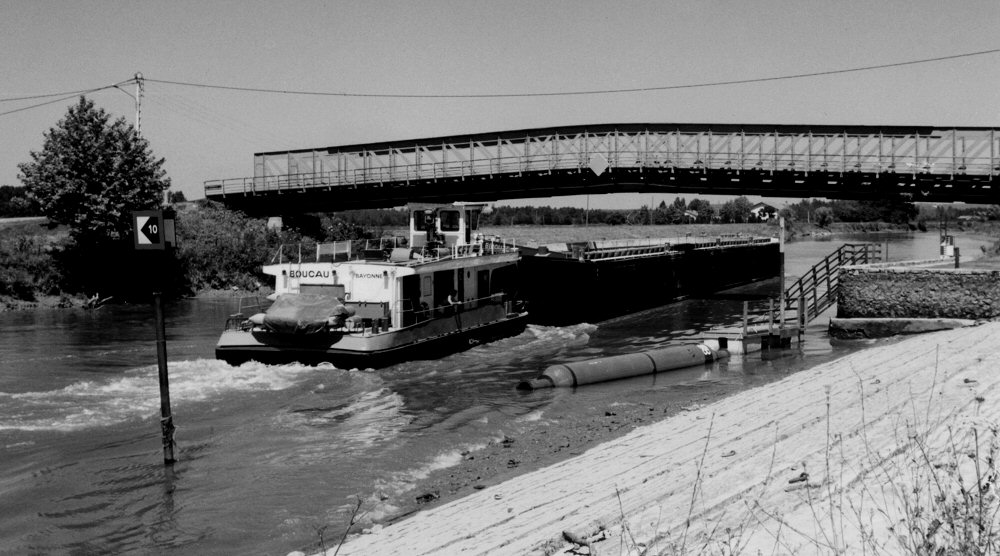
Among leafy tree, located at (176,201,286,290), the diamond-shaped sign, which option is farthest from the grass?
leafy tree, located at (176,201,286,290)

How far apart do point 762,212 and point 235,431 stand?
16273 centimetres

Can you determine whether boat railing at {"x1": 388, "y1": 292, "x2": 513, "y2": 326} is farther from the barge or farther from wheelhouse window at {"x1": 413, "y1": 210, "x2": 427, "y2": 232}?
the barge

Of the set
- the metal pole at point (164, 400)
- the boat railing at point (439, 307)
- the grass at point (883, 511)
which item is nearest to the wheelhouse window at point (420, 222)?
the boat railing at point (439, 307)

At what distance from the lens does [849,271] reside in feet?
86.9

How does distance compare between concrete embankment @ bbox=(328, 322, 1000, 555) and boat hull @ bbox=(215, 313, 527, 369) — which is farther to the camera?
boat hull @ bbox=(215, 313, 527, 369)

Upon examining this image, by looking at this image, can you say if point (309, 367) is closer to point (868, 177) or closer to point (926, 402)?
point (926, 402)

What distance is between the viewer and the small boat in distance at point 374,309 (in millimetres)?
24453

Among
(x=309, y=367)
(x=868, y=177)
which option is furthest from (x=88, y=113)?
(x=868, y=177)

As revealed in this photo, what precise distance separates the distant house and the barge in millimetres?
88496

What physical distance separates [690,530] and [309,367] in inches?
697

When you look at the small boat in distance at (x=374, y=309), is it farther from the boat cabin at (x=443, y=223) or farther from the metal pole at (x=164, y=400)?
the metal pole at (x=164, y=400)

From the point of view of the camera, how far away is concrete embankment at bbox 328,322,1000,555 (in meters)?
7.54

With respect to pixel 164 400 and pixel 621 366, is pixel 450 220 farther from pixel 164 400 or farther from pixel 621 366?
pixel 164 400

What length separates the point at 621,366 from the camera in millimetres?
24031
